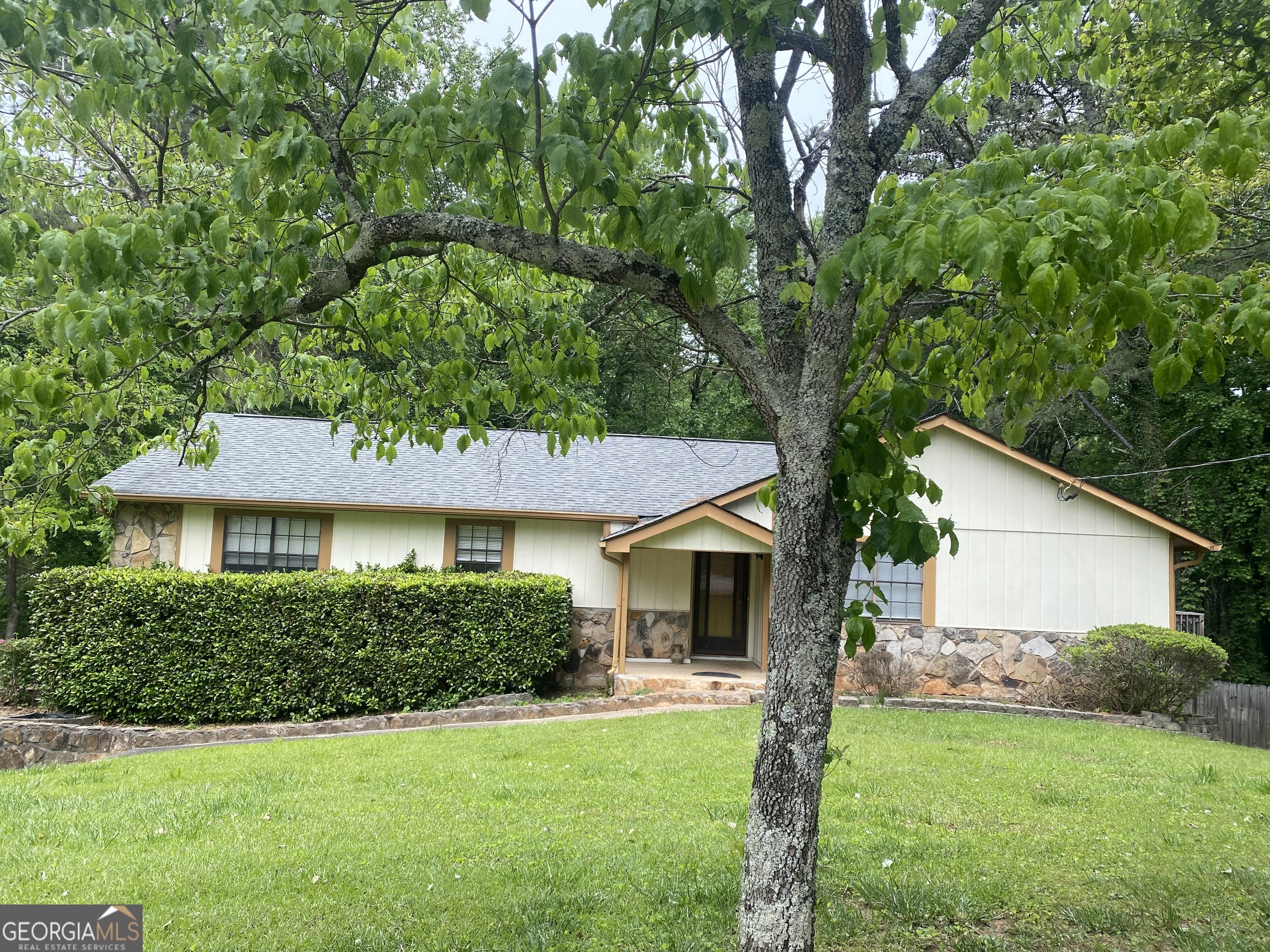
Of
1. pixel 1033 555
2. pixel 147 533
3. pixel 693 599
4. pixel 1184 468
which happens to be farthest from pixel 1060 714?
pixel 147 533

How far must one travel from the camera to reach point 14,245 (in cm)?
318

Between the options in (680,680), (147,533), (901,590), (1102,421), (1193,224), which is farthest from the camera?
(1102,421)

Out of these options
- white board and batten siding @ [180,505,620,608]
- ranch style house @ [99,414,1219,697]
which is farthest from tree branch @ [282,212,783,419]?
white board and batten siding @ [180,505,620,608]

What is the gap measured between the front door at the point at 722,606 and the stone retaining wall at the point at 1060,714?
3573 millimetres

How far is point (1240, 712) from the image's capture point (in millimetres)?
13672

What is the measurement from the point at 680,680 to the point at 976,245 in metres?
11.5

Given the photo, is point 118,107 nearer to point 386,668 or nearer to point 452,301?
point 452,301

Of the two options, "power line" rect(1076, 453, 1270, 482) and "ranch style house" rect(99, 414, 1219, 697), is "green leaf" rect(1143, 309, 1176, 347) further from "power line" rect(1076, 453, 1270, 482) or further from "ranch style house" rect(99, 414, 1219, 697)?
"ranch style house" rect(99, 414, 1219, 697)

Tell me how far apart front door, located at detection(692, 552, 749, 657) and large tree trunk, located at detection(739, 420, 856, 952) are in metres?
12.8

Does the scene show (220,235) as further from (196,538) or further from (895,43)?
(196,538)

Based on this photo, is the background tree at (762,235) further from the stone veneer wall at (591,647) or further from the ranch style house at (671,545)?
the stone veneer wall at (591,647)

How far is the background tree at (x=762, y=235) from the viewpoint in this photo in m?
2.58

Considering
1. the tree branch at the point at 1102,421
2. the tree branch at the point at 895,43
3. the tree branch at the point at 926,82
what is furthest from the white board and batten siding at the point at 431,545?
the tree branch at the point at 926,82

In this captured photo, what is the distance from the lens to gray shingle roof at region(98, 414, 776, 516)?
14.2 m
